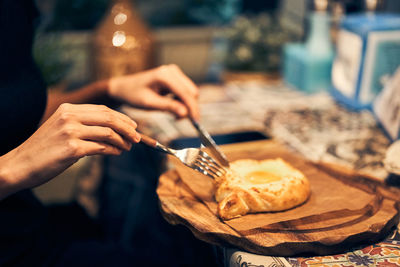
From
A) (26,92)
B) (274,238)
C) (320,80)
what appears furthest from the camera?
(320,80)

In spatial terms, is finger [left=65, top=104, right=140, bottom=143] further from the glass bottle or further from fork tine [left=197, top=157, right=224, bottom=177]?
the glass bottle

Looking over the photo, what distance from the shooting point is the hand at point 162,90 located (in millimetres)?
1137

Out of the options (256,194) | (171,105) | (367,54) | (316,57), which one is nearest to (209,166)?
(256,194)

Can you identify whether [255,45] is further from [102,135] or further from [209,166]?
[102,135]

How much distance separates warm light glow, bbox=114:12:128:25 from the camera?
167 cm

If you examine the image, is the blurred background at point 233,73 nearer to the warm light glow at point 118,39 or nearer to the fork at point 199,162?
the warm light glow at point 118,39

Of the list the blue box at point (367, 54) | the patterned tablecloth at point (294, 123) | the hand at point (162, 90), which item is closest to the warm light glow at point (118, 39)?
the patterned tablecloth at point (294, 123)

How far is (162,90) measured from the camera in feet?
3.92

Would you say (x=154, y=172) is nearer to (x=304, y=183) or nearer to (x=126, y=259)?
(x=126, y=259)

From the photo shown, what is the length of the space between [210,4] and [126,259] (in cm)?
155

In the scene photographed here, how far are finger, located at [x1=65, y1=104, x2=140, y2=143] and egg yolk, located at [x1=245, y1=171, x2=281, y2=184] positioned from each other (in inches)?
10.5

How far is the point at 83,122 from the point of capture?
2.36 ft

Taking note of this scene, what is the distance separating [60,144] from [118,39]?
1.06 metres

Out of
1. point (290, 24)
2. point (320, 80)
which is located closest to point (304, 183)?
point (320, 80)
